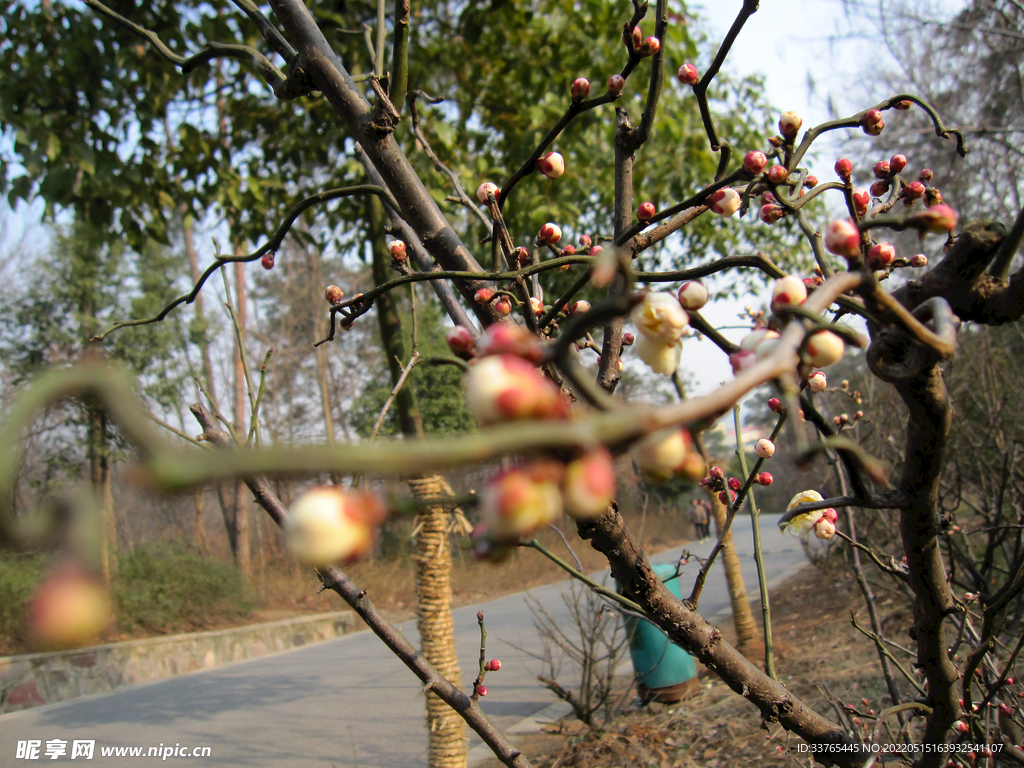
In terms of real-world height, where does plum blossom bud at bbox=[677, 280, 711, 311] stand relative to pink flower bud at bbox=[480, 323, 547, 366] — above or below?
above

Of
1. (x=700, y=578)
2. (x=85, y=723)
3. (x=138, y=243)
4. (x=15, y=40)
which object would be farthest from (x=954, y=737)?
(x=85, y=723)

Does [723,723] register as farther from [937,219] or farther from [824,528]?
[937,219]

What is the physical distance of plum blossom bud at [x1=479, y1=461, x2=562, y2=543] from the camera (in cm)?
30

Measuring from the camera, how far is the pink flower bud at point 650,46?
108 cm

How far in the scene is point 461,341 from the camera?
501 millimetres

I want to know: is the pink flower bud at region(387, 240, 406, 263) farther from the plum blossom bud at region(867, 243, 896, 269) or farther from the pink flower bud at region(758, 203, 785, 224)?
the plum blossom bud at region(867, 243, 896, 269)

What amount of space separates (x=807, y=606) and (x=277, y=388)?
14.0m

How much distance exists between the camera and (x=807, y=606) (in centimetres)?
737

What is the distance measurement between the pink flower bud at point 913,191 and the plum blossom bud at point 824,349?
2.56 ft

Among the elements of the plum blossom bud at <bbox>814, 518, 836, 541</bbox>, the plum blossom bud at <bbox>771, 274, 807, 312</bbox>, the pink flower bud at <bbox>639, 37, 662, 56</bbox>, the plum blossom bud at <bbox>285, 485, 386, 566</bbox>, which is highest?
the pink flower bud at <bbox>639, 37, 662, 56</bbox>

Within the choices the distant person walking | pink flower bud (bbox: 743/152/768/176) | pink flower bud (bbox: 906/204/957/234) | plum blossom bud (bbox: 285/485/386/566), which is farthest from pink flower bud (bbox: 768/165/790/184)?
the distant person walking

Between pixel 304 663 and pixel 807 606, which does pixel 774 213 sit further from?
pixel 304 663

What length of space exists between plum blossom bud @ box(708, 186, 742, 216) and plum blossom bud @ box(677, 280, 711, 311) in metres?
0.41

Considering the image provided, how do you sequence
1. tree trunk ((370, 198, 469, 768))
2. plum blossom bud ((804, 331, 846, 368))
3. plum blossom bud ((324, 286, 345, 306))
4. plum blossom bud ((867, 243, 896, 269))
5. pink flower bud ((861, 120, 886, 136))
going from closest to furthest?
plum blossom bud ((804, 331, 846, 368)), plum blossom bud ((867, 243, 896, 269)), pink flower bud ((861, 120, 886, 136)), plum blossom bud ((324, 286, 345, 306)), tree trunk ((370, 198, 469, 768))
